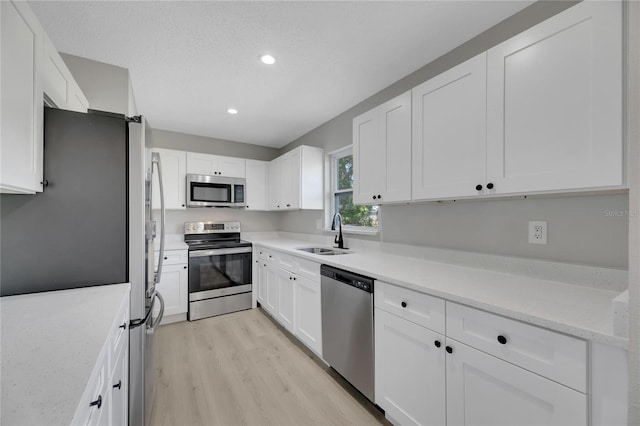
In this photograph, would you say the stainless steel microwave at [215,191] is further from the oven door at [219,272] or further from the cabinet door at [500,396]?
the cabinet door at [500,396]

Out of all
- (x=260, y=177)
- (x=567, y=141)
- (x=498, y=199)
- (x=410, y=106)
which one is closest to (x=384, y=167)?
(x=410, y=106)

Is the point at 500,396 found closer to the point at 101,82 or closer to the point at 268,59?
the point at 268,59

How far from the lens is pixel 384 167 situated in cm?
201

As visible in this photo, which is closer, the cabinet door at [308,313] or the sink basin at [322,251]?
the cabinet door at [308,313]

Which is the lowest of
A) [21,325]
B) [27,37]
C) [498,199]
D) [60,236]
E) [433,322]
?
[433,322]

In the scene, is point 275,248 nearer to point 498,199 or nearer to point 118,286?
point 118,286

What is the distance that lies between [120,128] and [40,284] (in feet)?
2.66

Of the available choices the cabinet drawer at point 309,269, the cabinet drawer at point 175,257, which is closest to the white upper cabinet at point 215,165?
the cabinet drawer at point 175,257

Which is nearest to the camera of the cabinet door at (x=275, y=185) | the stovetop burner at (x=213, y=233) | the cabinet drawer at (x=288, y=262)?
the cabinet drawer at (x=288, y=262)

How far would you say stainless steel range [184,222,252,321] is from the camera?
3.18 metres

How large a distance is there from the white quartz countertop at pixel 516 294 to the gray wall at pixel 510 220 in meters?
0.17

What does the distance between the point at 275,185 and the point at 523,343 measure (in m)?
3.40

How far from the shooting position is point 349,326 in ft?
6.04

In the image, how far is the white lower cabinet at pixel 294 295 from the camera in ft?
7.36
